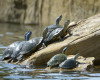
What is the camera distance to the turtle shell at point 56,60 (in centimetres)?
684

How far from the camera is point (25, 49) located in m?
7.62

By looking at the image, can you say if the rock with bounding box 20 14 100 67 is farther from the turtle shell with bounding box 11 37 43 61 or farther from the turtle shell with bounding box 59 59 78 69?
the turtle shell with bounding box 59 59 78 69

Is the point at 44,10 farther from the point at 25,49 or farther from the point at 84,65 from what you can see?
the point at 84,65

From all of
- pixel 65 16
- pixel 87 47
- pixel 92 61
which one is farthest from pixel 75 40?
pixel 65 16

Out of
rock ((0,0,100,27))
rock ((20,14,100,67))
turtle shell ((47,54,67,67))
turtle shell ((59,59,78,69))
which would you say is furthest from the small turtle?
rock ((0,0,100,27))

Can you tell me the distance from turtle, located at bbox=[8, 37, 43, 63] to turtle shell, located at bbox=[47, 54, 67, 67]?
0.88 metres

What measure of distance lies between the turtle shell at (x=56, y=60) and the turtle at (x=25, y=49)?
0.88m

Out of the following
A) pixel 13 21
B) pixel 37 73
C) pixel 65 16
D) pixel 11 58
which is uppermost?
pixel 13 21

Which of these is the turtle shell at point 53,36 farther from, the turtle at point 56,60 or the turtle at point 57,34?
the turtle at point 56,60

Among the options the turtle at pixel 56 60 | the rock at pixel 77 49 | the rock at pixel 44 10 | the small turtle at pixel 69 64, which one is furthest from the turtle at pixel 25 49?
the rock at pixel 44 10

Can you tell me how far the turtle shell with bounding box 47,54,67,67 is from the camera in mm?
6836

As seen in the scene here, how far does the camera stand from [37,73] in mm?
6383

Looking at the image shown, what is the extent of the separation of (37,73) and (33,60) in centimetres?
105

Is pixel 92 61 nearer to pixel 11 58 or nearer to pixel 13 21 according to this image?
pixel 11 58
